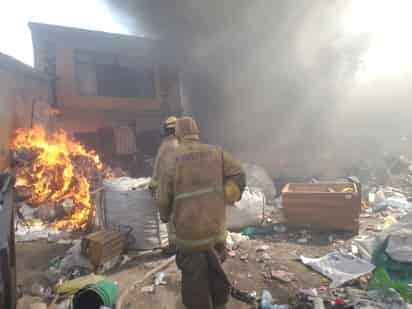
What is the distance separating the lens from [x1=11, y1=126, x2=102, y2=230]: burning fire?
6.59 metres

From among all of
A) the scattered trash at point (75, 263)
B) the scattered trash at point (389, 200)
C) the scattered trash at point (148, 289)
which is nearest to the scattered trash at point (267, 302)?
the scattered trash at point (148, 289)

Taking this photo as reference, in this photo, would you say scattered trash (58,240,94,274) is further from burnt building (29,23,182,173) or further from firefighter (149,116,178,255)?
burnt building (29,23,182,173)

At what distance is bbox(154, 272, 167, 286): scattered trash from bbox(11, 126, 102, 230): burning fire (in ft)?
10.2

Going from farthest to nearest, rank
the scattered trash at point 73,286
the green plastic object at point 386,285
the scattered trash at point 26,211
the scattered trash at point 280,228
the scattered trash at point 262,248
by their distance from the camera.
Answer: the scattered trash at point 26,211 → the scattered trash at point 280,228 → the scattered trash at point 262,248 → the scattered trash at point 73,286 → the green plastic object at point 386,285

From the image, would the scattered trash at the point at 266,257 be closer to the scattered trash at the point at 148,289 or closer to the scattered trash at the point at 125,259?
the scattered trash at the point at 148,289

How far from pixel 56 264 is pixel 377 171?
8.29 m

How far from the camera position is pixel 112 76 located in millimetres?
9031

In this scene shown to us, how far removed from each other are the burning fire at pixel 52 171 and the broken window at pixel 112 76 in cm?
188

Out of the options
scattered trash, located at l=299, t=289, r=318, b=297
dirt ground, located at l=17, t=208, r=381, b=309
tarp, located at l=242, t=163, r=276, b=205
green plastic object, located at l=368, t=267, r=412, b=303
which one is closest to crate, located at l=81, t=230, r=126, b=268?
dirt ground, located at l=17, t=208, r=381, b=309

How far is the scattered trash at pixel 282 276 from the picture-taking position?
3475 millimetres

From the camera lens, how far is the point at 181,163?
241 centimetres

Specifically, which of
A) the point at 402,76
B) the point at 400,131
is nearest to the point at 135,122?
the point at 400,131

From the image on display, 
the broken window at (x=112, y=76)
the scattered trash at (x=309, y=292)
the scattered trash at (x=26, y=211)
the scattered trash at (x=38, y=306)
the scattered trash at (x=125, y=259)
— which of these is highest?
the broken window at (x=112, y=76)

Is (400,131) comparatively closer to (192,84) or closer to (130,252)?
(192,84)
